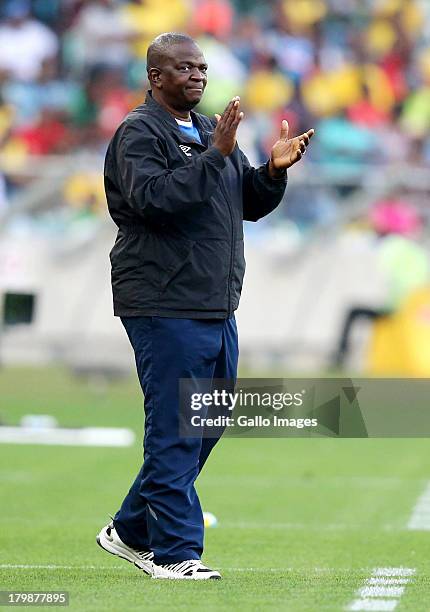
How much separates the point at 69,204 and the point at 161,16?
546 centimetres

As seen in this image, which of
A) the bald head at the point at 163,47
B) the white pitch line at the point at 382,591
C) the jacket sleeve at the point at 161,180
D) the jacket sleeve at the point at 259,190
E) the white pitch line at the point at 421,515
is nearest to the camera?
the white pitch line at the point at 382,591

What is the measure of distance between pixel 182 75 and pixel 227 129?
1.21 ft

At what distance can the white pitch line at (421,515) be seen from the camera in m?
8.41

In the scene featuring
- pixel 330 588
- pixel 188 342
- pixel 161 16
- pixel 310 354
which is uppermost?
pixel 161 16

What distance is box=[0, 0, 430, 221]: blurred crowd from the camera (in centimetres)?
2031

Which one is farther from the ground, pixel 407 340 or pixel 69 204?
pixel 69 204

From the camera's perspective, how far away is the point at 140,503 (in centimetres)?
635

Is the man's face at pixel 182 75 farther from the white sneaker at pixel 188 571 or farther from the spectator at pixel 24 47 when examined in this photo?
the spectator at pixel 24 47

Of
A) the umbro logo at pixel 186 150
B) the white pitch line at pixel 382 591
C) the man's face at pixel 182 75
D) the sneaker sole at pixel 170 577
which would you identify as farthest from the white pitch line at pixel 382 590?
the man's face at pixel 182 75

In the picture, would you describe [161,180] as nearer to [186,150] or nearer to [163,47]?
[186,150]

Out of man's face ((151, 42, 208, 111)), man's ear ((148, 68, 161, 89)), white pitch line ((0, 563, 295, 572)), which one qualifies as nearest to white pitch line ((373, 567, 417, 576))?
white pitch line ((0, 563, 295, 572))

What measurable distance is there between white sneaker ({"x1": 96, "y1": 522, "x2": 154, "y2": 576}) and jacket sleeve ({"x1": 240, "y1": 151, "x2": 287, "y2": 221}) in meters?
1.50

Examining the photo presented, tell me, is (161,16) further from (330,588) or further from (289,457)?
(330,588)

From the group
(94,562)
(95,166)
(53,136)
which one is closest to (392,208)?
(95,166)
